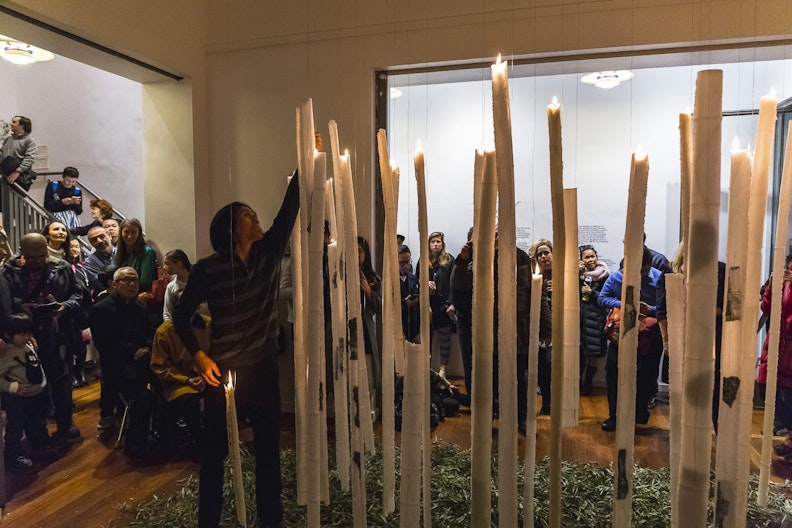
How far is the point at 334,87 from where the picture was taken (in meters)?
2.40

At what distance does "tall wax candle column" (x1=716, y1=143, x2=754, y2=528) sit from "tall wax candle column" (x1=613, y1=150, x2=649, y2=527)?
15 cm

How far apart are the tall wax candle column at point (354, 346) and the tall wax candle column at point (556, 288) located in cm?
49

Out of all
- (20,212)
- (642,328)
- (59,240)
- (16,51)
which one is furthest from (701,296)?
(20,212)

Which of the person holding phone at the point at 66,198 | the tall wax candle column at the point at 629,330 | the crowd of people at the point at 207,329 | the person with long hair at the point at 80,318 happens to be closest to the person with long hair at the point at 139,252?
the crowd of people at the point at 207,329

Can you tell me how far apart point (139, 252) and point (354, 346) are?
1145 millimetres

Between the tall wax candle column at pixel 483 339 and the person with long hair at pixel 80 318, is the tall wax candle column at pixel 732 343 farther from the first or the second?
the person with long hair at pixel 80 318

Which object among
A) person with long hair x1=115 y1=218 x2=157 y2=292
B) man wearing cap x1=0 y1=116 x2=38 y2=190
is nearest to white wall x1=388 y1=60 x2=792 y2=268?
person with long hair x1=115 y1=218 x2=157 y2=292

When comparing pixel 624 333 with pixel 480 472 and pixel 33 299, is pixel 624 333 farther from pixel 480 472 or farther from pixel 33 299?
pixel 33 299

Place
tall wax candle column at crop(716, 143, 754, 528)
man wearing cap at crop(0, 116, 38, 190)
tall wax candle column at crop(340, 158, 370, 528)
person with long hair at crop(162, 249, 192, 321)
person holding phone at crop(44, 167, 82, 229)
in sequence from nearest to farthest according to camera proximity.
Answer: tall wax candle column at crop(716, 143, 754, 528) < tall wax candle column at crop(340, 158, 370, 528) < person with long hair at crop(162, 249, 192, 321) < man wearing cap at crop(0, 116, 38, 190) < person holding phone at crop(44, 167, 82, 229)

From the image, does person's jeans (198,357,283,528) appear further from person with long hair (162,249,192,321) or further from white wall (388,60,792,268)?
white wall (388,60,792,268)

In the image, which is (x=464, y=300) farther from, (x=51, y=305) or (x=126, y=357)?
(x=51, y=305)

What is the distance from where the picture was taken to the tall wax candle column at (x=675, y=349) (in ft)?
3.89

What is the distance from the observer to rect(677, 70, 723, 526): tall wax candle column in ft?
2.88

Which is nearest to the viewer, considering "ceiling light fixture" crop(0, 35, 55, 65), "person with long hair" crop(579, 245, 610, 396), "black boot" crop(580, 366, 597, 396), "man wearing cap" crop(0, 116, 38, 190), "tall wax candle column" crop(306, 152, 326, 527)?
"tall wax candle column" crop(306, 152, 326, 527)
